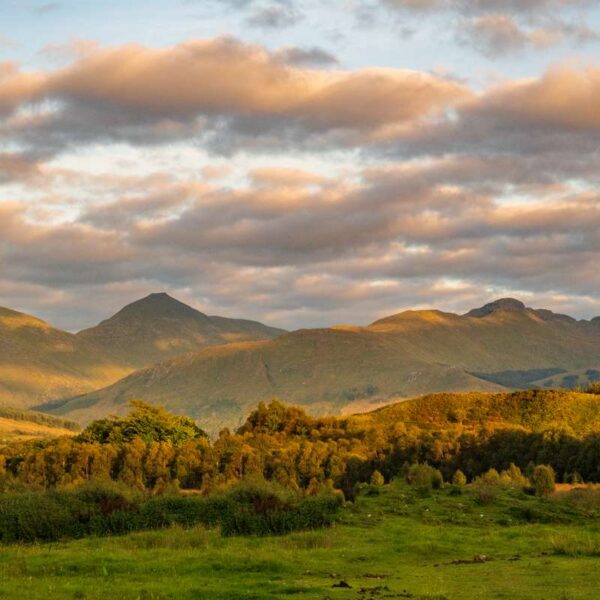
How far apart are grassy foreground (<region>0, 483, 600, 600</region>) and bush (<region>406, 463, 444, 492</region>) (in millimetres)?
4679

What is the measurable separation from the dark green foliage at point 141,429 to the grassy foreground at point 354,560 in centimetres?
8109

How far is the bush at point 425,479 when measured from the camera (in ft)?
182

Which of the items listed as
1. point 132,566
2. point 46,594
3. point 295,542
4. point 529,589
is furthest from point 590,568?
point 46,594

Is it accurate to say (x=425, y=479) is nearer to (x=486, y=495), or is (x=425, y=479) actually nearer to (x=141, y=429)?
(x=486, y=495)

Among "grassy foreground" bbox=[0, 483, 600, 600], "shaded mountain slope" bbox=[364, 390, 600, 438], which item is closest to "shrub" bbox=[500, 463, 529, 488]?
"grassy foreground" bbox=[0, 483, 600, 600]

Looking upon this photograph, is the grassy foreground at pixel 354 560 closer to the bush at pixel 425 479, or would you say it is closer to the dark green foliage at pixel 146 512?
the dark green foliage at pixel 146 512

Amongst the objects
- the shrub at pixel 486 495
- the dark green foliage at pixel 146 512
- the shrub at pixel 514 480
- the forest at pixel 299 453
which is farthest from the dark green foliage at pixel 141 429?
the dark green foliage at pixel 146 512

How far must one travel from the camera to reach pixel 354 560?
35.8 m

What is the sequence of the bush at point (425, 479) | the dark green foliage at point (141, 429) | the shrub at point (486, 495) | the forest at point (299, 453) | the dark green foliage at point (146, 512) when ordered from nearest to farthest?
the dark green foliage at point (146, 512) → the shrub at point (486, 495) → the bush at point (425, 479) → the forest at point (299, 453) → the dark green foliage at point (141, 429)

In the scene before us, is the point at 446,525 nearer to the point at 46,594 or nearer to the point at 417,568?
the point at 417,568

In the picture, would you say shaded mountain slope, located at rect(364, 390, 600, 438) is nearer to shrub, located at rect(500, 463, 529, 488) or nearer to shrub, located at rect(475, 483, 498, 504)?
shrub, located at rect(500, 463, 529, 488)

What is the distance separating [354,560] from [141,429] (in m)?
95.1

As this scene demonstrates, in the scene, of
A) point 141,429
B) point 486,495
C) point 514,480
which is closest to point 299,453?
point 141,429

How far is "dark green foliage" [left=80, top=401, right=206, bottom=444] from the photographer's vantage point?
126938 millimetres
